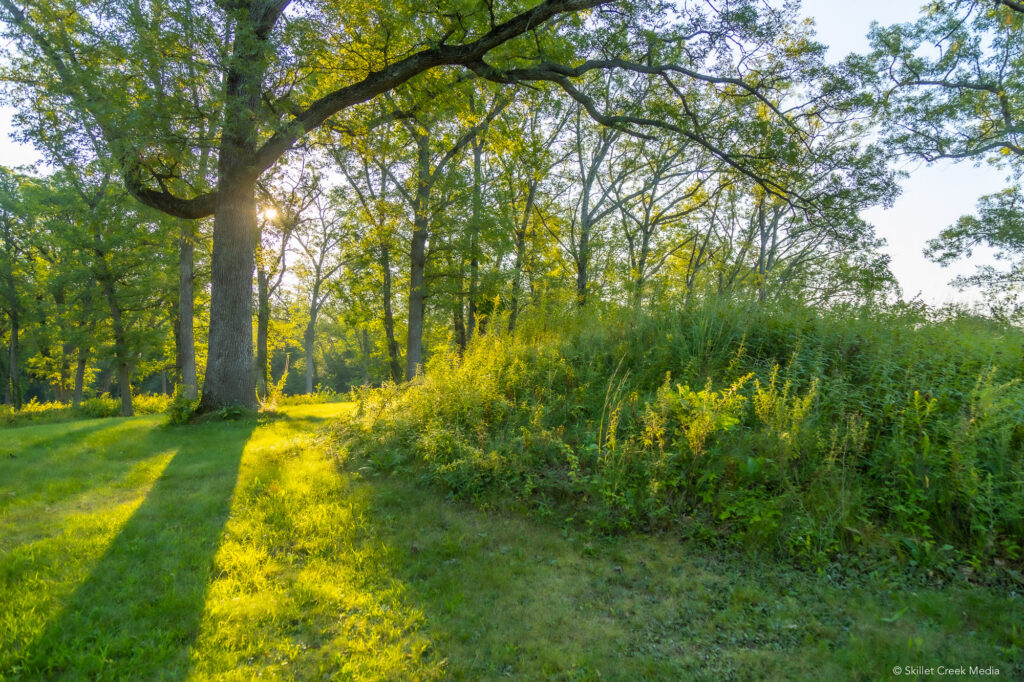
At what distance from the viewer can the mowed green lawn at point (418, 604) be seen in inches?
97.1

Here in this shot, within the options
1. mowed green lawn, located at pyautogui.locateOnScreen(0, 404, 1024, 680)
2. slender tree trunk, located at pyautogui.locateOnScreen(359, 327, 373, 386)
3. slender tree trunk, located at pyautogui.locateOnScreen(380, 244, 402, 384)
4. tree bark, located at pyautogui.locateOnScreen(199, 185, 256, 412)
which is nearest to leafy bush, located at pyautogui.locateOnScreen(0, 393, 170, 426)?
slender tree trunk, located at pyautogui.locateOnScreen(380, 244, 402, 384)

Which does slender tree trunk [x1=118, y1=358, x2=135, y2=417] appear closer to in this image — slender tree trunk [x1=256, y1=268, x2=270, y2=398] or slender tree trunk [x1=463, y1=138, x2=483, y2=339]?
slender tree trunk [x1=256, y1=268, x2=270, y2=398]

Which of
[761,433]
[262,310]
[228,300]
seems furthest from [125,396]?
[761,433]

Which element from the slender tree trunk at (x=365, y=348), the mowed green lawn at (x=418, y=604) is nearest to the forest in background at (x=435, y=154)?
the mowed green lawn at (x=418, y=604)

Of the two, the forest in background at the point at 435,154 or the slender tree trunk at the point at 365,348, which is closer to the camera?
the forest in background at the point at 435,154

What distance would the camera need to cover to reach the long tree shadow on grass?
246 cm

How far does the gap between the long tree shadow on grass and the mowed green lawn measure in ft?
0.04

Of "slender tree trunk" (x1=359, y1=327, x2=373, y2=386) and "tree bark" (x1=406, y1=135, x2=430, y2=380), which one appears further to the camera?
"slender tree trunk" (x1=359, y1=327, x2=373, y2=386)

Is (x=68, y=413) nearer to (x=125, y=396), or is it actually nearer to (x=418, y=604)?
(x=125, y=396)

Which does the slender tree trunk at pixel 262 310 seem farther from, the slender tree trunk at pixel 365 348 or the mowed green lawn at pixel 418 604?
the mowed green lawn at pixel 418 604

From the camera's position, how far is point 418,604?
9.84 ft

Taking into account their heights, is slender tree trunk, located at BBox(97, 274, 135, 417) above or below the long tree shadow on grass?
above

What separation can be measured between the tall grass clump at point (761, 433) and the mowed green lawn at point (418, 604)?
0.37 metres

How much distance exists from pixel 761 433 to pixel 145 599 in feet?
16.1
